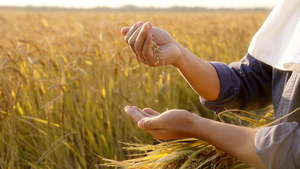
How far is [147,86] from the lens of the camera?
7.17 feet

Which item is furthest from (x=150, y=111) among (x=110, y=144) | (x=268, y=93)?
(x=110, y=144)

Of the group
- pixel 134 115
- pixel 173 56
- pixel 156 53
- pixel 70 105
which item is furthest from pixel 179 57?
pixel 70 105

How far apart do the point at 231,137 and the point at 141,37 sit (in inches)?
14.6

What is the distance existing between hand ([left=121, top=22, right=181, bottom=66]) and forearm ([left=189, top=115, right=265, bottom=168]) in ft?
0.72

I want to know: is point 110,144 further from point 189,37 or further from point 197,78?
point 189,37

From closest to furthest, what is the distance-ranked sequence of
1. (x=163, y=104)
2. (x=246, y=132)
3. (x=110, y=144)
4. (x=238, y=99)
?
(x=246, y=132)
(x=238, y=99)
(x=110, y=144)
(x=163, y=104)

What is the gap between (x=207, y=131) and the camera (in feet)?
2.99

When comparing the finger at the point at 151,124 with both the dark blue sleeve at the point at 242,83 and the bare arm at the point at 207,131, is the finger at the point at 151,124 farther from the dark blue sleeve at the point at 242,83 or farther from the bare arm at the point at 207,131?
the dark blue sleeve at the point at 242,83

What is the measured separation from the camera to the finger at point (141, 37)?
944 millimetres

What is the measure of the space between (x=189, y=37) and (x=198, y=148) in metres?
2.96

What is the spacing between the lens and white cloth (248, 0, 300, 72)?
1.08 m

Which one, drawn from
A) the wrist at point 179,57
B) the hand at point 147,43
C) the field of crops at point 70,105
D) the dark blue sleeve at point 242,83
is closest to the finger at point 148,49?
the hand at point 147,43

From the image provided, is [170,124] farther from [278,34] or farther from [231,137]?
[278,34]

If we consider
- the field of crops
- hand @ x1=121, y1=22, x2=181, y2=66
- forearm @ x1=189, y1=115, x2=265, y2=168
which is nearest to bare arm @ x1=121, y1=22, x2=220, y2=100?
hand @ x1=121, y1=22, x2=181, y2=66
